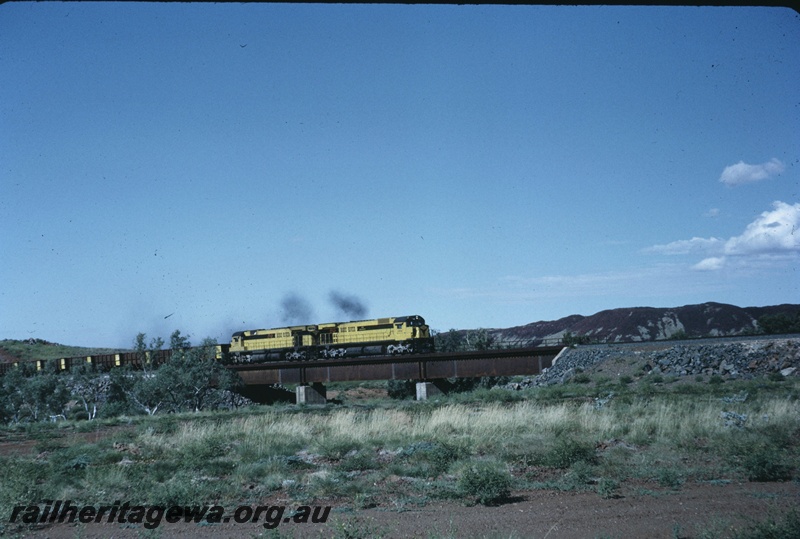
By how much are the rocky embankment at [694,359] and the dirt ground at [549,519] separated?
26177 millimetres

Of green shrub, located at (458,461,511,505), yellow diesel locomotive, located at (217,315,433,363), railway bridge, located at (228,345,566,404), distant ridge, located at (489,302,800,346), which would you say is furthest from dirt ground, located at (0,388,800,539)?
distant ridge, located at (489,302,800,346)

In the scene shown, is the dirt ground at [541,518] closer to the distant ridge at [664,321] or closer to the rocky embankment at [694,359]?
the rocky embankment at [694,359]

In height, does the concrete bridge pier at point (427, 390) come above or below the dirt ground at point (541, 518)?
below

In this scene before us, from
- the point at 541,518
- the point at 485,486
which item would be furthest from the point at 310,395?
the point at 541,518

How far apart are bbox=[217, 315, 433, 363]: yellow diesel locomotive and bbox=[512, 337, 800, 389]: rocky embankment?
46.7 feet

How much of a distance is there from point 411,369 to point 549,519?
36.5 meters

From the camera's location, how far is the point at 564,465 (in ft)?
47.1

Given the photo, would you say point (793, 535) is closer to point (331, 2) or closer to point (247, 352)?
point (331, 2)

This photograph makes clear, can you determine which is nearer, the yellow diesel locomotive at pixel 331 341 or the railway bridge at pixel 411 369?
the railway bridge at pixel 411 369

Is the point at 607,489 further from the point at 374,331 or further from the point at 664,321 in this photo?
the point at 664,321

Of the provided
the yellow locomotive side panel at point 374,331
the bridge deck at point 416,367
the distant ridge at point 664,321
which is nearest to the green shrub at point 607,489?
the bridge deck at point 416,367

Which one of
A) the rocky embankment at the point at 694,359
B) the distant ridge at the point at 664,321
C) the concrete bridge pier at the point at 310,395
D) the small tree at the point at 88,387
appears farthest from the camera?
the distant ridge at the point at 664,321

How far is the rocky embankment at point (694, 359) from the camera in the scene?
35062 mm

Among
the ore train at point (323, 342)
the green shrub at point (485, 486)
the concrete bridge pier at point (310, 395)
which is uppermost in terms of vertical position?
the ore train at point (323, 342)
